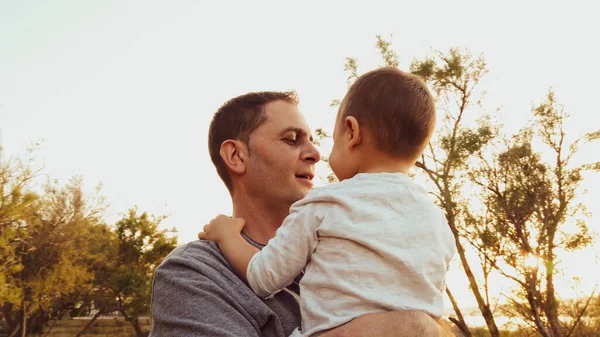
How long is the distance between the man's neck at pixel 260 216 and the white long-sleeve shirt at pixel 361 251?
3.56 ft

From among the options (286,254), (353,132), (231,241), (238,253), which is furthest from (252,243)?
Answer: (353,132)

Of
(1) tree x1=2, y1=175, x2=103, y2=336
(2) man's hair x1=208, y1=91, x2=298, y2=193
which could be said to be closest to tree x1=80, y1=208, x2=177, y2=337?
(1) tree x1=2, y1=175, x2=103, y2=336

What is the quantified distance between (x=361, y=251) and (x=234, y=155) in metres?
1.62

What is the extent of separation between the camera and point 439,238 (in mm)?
1838

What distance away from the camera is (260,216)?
304cm

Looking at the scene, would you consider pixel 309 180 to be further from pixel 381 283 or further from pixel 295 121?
pixel 381 283

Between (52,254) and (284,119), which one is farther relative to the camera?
(52,254)

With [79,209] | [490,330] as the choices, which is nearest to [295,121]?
[490,330]

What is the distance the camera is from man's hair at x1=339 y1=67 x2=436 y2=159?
187cm

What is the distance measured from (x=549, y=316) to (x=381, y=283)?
17904 millimetres

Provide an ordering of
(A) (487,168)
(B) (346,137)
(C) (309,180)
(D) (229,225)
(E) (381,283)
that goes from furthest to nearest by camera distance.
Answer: (A) (487,168) < (C) (309,180) < (D) (229,225) < (B) (346,137) < (E) (381,283)

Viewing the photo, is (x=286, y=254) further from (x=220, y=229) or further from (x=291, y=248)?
(x=220, y=229)

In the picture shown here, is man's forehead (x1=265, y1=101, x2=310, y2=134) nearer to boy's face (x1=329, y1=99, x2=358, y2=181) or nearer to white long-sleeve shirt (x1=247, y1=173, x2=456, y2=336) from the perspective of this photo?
boy's face (x1=329, y1=99, x2=358, y2=181)

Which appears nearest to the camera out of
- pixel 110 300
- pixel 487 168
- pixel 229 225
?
pixel 229 225
